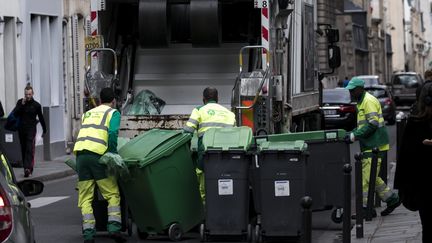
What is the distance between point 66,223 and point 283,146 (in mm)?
3622

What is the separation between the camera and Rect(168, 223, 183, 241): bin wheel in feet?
43.9

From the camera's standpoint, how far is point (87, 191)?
43.3 feet

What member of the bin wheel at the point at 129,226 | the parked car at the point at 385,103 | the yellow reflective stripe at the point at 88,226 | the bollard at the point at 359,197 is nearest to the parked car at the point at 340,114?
the parked car at the point at 385,103

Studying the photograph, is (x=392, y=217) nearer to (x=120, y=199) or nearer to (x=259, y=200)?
(x=259, y=200)

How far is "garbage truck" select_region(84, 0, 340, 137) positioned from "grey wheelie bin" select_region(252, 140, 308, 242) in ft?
8.48

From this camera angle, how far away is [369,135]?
1527 cm

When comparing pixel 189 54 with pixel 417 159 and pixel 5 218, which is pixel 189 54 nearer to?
pixel 417 159

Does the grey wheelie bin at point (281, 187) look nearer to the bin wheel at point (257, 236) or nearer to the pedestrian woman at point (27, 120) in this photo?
the bin wheel at point (257, 236)

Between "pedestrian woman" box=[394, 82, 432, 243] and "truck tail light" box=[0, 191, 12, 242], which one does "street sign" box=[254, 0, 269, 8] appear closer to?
"pedestrian woman" box=[394, 82, 432, 243]

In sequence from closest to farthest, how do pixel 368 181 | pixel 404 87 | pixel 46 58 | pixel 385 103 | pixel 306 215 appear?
pixel 306 215 < pixel 368 181 < pixel 46 58 < pixel 385 103 < pixel 404 87

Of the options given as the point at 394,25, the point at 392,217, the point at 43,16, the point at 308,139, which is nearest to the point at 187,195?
the point at 308,139

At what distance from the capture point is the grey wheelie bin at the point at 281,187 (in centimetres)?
1306

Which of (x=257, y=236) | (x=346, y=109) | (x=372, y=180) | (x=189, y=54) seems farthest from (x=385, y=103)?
(x=257, y=236)

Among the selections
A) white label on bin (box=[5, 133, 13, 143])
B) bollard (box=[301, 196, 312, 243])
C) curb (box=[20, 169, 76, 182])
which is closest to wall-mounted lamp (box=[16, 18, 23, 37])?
curb (box=[20, 169, 76, 182])
